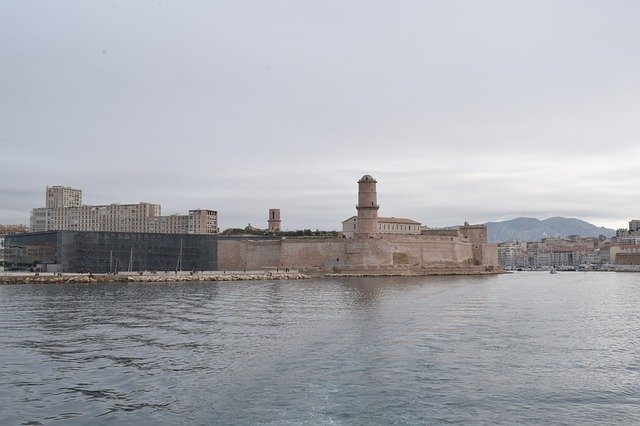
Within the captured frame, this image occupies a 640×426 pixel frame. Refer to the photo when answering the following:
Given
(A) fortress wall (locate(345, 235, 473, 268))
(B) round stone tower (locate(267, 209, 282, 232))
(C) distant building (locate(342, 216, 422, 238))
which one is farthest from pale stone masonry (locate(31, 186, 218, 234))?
(A) fortress wall (locate(345, 235, 473, 268))

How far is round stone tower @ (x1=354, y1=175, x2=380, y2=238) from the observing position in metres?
61.9

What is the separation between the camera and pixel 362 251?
61.3m

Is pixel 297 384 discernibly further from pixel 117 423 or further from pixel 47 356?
pixel 47 356

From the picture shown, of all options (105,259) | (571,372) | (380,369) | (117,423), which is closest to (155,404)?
(117,423)

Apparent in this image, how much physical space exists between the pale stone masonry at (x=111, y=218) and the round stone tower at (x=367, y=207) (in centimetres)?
5252

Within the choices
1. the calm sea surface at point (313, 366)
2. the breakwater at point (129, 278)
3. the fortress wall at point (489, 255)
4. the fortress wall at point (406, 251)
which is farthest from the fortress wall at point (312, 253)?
the calm sea surface at point (313, 366)

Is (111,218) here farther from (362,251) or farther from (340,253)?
(362,251)

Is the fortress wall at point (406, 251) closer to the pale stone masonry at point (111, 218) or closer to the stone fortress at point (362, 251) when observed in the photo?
the stone fortress at point (362, 251)

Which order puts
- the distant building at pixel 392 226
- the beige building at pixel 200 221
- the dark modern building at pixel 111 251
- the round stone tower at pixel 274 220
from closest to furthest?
the dark modern building at pixel 111 251
the distant building at pixel 392 226
the round stone tower at pixel 274 220
the beige building at pixel 200 221

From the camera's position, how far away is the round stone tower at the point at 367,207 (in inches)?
2436

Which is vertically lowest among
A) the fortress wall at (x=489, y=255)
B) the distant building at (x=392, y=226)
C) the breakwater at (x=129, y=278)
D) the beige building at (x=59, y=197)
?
the breakwater at (x=129, y=278)

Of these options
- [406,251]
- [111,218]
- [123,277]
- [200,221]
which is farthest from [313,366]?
[111,218]

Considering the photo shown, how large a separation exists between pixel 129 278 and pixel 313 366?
34313mm

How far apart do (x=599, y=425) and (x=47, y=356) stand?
11726 mm
